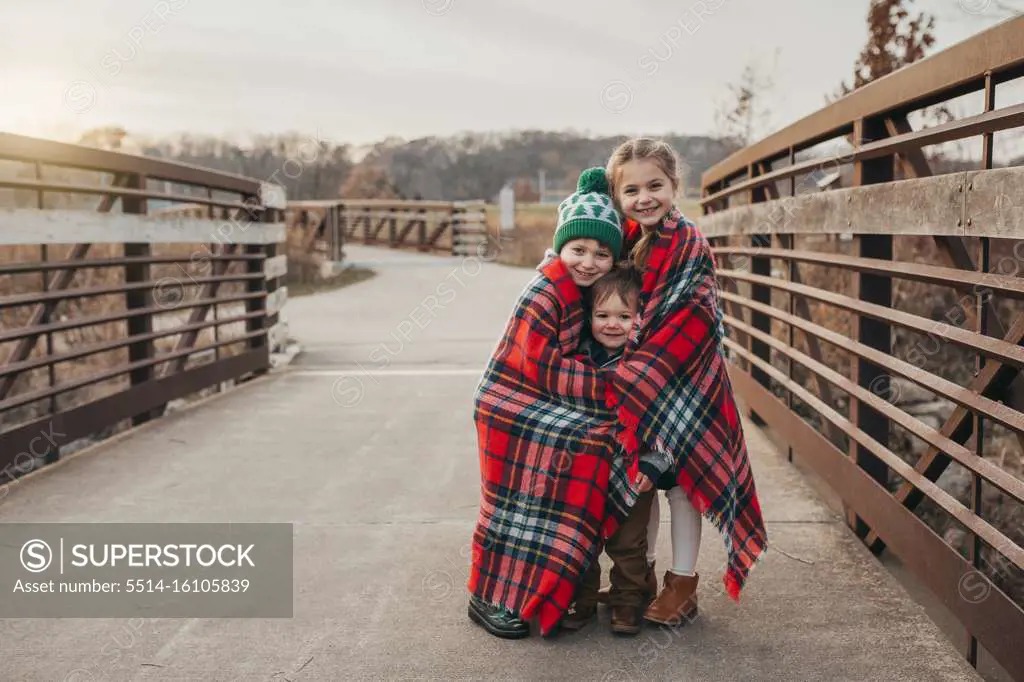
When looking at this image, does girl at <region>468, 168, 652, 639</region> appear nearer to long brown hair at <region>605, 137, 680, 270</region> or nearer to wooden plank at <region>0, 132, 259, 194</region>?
long brown hair at <region>605, 137, 680, 270</region>

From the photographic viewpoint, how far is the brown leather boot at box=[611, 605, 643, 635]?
2936 millimetres

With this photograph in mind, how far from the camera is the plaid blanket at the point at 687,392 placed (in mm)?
2906

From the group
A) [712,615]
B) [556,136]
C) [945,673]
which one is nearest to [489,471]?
[712,615]

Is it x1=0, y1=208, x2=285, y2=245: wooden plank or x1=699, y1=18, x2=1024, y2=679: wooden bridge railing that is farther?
x1=0, y1=208, x2=285, y2=245: wooden plank

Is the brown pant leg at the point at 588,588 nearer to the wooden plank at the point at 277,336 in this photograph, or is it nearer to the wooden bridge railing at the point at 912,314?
the wooden bridge railing at the point at 912,314

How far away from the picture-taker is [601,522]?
298 cm

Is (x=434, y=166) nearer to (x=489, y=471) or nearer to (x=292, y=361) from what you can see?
(x=292, y=361)

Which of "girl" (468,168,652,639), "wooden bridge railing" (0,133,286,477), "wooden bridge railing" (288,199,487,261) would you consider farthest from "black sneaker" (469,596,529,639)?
"wooden bridge railing" (288,199,487,261)

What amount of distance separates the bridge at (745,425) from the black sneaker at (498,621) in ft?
0.14

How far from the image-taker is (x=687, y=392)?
2988 mm

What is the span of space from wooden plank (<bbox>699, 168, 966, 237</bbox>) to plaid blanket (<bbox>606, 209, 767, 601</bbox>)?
1.98ft

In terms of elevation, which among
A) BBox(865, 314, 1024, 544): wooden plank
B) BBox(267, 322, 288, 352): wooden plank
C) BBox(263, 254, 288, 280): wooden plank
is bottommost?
BBox(267, 322, 288, 352): wooden plank

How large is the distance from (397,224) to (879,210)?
25767 millimetres

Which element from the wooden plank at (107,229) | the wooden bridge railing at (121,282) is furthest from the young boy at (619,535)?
the wooden plank at (107,229)
